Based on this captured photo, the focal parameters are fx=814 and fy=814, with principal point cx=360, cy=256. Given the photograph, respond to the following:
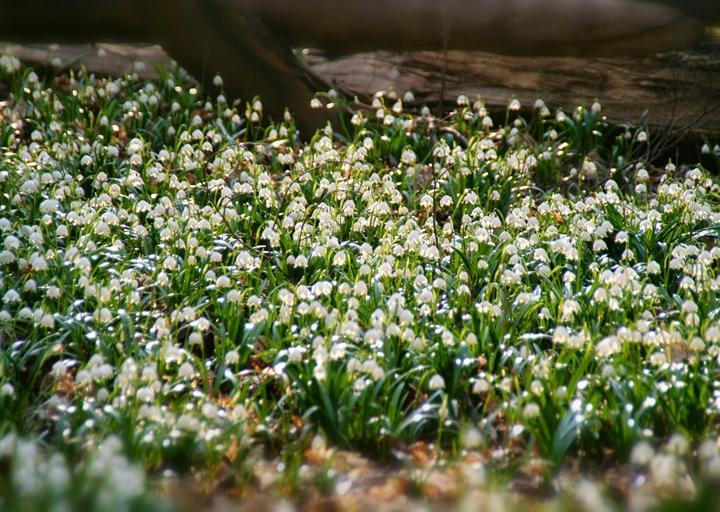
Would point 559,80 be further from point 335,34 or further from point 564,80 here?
point 335,34

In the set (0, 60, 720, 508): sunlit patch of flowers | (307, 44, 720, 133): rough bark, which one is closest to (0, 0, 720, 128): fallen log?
(307, 44, 720, 133): rough bark

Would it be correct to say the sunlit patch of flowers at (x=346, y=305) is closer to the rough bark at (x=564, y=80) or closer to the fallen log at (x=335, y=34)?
the fallen log at (x=335, y=34)

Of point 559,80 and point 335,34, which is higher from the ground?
point 335,34

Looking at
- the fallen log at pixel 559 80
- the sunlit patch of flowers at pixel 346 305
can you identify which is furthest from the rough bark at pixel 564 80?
the sunlit patch of flowers at pixel 346 305

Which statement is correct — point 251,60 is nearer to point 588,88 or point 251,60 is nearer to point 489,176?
point 489,176

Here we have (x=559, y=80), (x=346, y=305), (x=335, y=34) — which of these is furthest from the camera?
Result: (x=559, y=80)

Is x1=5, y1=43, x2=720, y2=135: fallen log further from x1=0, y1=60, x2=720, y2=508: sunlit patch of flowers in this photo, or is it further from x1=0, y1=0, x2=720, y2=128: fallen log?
x1=0, y1=60, x2=720, y2=508: sunlit patch of flowers

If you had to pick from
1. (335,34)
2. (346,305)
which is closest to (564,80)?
(335,34)
